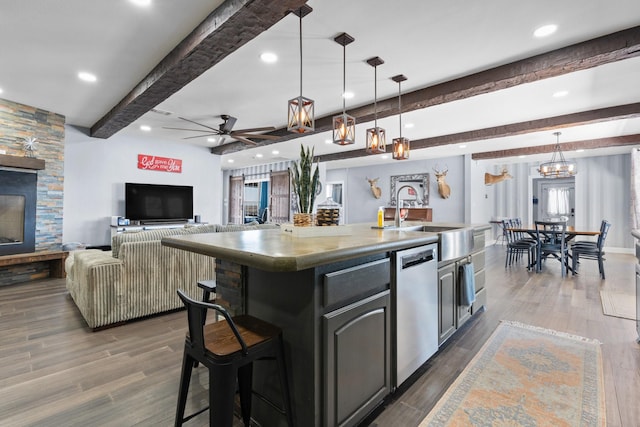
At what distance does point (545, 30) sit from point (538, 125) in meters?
3.12

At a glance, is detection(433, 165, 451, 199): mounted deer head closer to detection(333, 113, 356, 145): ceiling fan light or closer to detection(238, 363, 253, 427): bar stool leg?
detection(333, 113, 356, 145): ceiling fan light

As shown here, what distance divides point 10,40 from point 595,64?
5.49 m

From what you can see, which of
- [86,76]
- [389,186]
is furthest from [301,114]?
[389,186]

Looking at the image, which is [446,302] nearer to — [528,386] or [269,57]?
[528,386]

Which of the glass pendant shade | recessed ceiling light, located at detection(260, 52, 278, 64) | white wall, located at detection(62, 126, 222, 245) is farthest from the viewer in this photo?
white wall, located at detection(62, 126, 222, 245)

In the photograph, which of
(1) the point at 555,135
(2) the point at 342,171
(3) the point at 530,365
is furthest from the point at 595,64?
(2) the point at 342,171

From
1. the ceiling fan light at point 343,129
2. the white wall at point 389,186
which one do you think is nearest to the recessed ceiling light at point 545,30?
the ceiling fan light at point 343,129

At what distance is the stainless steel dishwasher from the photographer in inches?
70.6

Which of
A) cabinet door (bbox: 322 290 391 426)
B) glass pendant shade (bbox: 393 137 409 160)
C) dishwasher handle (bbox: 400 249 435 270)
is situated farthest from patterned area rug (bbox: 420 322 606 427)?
glass pendant shade (bbox: 393 137 409 160)

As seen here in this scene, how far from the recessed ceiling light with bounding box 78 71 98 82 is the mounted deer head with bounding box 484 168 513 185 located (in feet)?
30.9

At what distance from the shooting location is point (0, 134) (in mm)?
4438

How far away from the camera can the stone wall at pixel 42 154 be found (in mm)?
4504

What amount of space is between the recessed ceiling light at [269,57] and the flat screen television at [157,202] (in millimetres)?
4785

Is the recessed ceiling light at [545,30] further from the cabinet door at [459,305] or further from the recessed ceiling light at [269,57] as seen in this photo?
the recessed ceiling light at [269,57]
